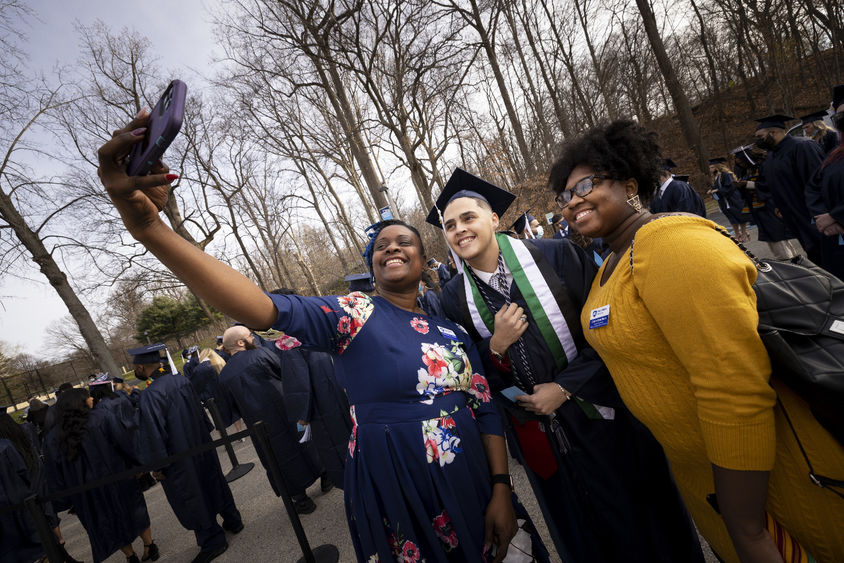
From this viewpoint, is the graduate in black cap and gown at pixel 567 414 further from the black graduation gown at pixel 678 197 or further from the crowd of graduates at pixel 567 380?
the black graduation gown at pixel 678 197

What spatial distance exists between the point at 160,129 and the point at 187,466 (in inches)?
165

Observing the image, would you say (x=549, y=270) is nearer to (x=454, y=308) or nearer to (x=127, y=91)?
(x=454, y=308)

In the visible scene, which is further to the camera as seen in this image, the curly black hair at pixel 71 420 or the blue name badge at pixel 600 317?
the curly black hair at pixel 71 420

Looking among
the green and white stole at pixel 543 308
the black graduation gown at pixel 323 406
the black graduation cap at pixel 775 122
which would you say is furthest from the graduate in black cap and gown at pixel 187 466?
the black graduation cap at pixel 775 122

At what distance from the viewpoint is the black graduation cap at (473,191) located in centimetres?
214

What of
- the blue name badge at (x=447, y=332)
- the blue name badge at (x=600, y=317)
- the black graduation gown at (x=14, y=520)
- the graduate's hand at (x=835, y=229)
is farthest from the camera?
the black graduation gown at (x=14, y=520)

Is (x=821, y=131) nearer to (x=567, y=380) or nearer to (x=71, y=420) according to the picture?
(x=567, y=380)

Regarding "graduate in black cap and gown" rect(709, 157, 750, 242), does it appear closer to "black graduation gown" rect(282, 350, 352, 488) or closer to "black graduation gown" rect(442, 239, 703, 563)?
"black graduation gown" rect(442, 239, 703, 563)

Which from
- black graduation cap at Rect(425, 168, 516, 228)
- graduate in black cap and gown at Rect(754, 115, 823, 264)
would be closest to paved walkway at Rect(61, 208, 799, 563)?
black graduation cap at Rect(425, 168, 516, 228)

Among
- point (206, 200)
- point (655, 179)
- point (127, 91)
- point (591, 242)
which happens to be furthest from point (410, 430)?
point (206, 200)

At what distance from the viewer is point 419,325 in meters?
1.64

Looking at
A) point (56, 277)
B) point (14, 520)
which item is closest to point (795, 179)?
point (14, 520)

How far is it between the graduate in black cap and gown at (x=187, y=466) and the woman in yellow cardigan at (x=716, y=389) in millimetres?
4169

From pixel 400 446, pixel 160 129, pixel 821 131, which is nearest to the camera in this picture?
pixel 160 129
